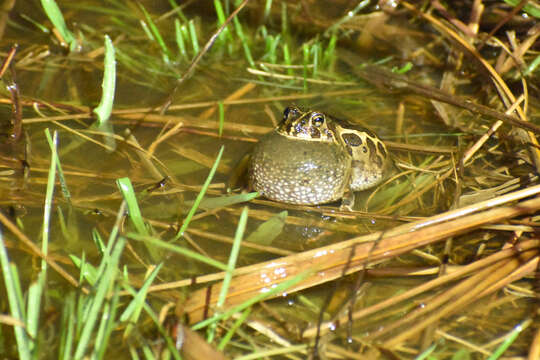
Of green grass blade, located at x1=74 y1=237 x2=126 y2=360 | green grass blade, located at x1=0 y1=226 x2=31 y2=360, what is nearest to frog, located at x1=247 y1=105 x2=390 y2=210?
green grass blade, located at x1=74 y1=237 x2=126 y2=360

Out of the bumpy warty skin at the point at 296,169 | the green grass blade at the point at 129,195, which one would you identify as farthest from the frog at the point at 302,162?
the green grass blade at the point at 129,195

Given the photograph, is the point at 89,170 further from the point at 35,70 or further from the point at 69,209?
the point at 35,70

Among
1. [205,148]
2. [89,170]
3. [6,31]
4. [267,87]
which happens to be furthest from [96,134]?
[6,31]

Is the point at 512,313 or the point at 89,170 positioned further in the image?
the point at 89,170

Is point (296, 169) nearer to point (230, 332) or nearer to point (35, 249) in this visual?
point (230, 332)

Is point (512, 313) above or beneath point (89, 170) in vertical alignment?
beneath

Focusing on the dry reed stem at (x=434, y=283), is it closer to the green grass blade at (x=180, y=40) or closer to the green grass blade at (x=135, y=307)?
the green grass blade at (x=135, y=307)

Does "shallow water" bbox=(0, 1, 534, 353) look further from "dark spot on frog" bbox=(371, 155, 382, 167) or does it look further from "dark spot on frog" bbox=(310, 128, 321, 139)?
"dark spot on frog" bbox=(310, 128, 321, 139)
